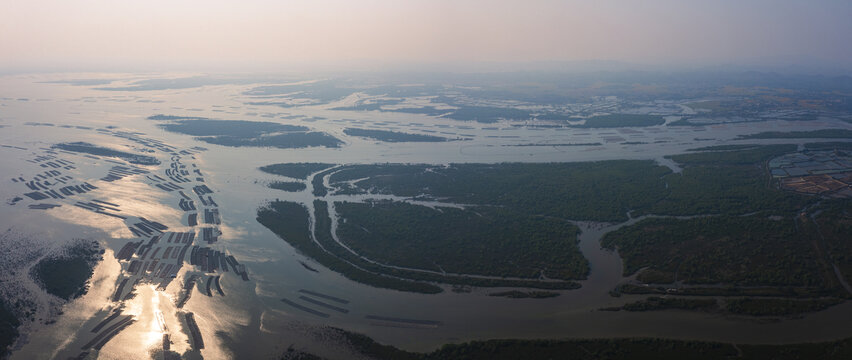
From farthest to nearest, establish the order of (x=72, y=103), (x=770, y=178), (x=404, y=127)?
(x=72, y=103) < (x=404, y=127) < (x=770, y=178)

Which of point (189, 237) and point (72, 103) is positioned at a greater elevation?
point (72, 103)

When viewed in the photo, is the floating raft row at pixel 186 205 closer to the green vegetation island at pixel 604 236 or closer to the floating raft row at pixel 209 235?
the floating raft row at pixel 209 235

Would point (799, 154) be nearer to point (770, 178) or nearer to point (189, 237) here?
point (770, 178)

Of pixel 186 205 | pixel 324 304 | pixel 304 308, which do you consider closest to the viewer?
pixel 304 308

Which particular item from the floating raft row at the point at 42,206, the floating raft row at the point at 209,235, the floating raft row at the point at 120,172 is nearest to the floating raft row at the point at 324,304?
the floating raft row at the point at 209,235

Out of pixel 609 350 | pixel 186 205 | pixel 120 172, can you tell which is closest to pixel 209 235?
pixel 186 205

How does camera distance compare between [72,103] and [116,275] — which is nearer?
[116,275]

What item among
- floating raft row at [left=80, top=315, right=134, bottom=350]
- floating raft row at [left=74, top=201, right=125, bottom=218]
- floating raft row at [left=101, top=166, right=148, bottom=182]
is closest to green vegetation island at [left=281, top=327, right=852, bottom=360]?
floating raft row at [left=80, top=315, right=134, bottom=350]

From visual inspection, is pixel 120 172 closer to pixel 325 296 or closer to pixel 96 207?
pixel 96 207

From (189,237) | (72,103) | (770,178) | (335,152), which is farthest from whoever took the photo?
(72,103)

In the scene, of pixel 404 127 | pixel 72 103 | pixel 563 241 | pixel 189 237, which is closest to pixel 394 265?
pixel 563 241

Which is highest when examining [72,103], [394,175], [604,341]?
[72,103]
